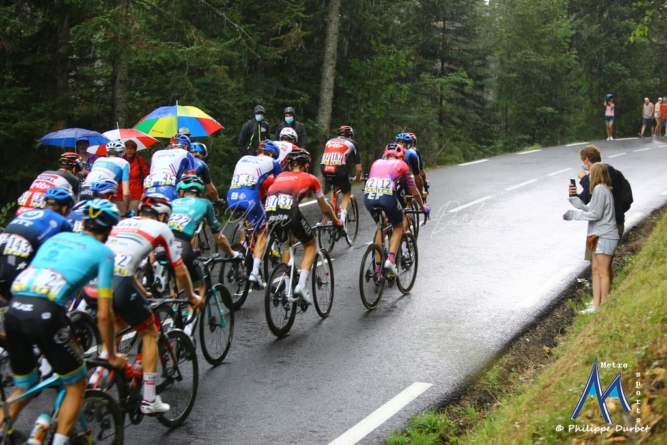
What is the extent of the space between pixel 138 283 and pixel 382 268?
4916 millimetres

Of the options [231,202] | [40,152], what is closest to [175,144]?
[231,202]

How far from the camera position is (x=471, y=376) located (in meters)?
8.20

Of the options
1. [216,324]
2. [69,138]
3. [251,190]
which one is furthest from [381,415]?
[69,138]

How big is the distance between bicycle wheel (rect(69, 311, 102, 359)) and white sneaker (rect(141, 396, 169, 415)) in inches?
49.4

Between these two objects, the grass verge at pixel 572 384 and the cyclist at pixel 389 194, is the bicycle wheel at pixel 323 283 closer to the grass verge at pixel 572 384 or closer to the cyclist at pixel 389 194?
the cyclist at pixel 389 194

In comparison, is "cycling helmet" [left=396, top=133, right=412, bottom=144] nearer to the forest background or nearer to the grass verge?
the grass verge

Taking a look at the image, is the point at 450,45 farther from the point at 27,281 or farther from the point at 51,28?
the point at 27,281

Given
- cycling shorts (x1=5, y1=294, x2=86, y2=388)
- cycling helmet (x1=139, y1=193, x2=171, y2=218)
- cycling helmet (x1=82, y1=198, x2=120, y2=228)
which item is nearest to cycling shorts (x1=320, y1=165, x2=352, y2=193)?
cycling helmet (x1=139, y1=193, x2=171, y2=218)

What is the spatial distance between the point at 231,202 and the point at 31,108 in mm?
7472

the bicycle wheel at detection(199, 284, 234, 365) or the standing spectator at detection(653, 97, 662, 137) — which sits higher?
the standing spectator at detection(653, 97, 662, 137)

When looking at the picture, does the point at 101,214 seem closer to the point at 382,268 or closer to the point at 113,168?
the point at 113,168

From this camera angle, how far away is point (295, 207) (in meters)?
9.52

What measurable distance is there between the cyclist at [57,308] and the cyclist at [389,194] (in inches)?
228

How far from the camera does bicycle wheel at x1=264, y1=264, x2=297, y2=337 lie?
355 inches
